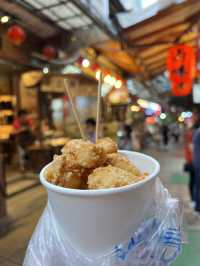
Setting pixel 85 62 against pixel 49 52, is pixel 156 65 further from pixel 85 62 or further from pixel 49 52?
pixel 49 52

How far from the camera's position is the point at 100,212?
0.87m

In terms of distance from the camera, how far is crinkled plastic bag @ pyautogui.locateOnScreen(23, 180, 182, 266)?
36.2 inches

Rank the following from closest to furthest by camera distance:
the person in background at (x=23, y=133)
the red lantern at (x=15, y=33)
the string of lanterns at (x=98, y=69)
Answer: the red lantern at (x=15, y=33) → the person in background at (x=23, y=133) → the string of lanterns at (x=98, y=69)

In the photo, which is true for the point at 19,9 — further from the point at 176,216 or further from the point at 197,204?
the point at 176,216

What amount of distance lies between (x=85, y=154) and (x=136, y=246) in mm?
379

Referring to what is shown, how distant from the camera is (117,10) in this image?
450 centimetres

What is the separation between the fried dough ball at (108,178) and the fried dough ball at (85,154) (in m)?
0.04

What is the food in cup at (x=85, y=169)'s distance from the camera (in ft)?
3.21

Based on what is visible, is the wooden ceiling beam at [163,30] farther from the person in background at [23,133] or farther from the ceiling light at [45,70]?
the person in background at [23,133]

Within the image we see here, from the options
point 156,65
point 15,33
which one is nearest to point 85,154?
point 15,33

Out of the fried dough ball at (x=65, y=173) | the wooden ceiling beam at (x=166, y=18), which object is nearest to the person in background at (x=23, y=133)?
the wooden ceiling beam at (x=166, y=18)

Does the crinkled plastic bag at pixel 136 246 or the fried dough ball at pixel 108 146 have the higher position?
the fried dough ball at pixel 108 146

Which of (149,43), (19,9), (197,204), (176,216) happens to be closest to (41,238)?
(176,216)

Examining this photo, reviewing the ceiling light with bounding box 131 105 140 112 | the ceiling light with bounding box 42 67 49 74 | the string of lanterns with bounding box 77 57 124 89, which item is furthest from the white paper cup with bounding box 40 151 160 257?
the ceiling light with bounding box 131 105 140 112
